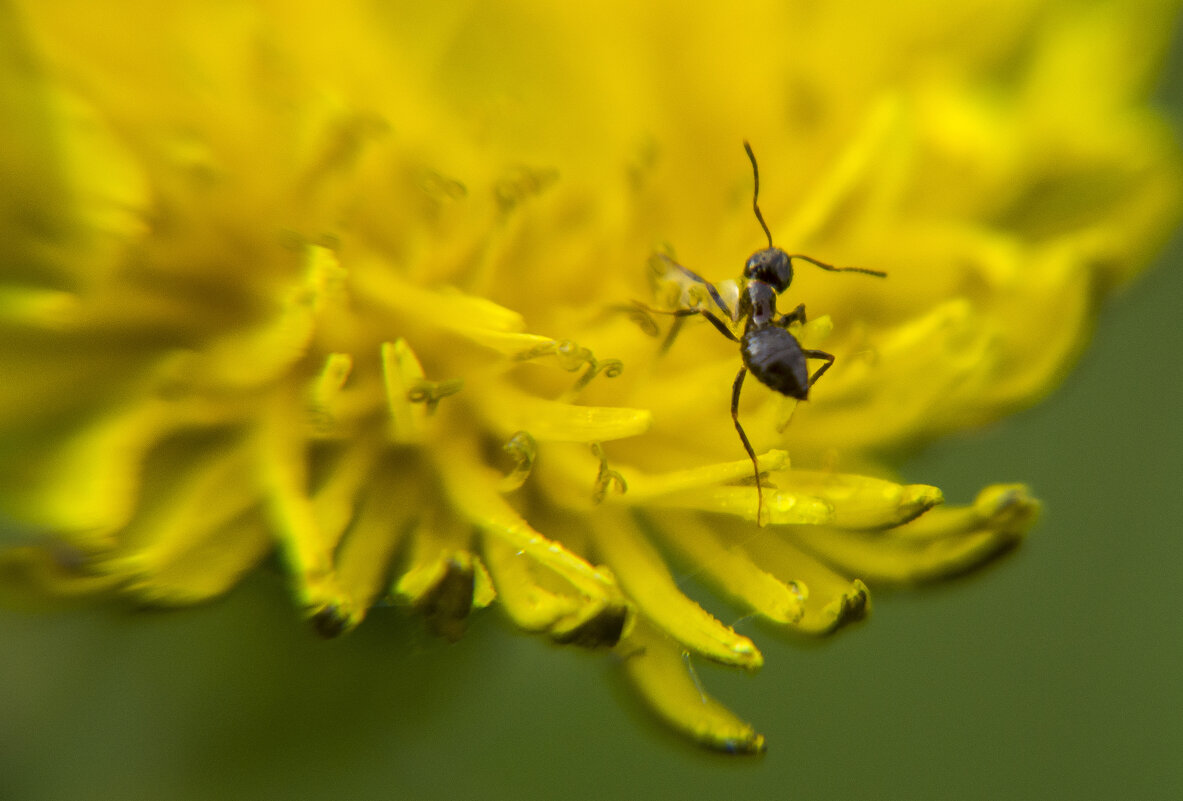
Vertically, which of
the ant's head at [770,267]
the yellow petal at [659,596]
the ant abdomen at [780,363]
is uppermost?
the ant's head at [770,267]

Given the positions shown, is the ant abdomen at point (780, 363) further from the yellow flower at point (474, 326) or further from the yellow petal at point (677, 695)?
the yellow petal at point (677, 695)

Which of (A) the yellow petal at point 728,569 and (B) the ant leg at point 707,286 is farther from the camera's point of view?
(B) the ant leg at point 707,286

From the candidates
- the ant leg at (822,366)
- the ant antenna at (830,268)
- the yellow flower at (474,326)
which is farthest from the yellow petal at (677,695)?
the ant antenna at (830,268)

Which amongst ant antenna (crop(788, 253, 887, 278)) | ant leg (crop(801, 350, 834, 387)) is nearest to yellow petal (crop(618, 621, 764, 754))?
ant leg (crop(801, 350, 834, 387))

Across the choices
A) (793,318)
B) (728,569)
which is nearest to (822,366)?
(793,318)

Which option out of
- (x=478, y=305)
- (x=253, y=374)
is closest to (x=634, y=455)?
(x=478, y=305)

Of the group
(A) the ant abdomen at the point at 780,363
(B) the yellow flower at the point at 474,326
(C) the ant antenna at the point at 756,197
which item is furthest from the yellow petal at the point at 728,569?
(C) the ant antenna at the point at 756,197

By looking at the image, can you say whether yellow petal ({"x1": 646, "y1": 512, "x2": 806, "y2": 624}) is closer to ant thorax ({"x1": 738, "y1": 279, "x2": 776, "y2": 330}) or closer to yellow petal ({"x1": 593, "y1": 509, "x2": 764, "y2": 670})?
yellow petal ({"x1": 593, "y1": 509, "x2": 764, "y2": 670})

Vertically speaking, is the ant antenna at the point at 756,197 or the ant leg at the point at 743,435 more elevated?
the ant antenna at the point at 756,197

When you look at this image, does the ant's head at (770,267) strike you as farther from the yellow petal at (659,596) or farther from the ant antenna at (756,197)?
the yellow petal at (659,596)
